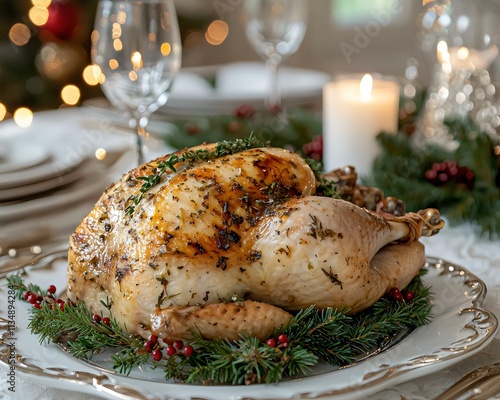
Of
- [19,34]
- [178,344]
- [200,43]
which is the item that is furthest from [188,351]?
[200,43]

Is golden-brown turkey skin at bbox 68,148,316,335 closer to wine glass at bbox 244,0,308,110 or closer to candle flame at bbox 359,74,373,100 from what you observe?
candle flame at bbox 359,74,373,100

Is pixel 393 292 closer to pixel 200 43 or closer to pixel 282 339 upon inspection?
pixel 282 339

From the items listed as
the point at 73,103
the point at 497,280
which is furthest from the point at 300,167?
the point at 73,103

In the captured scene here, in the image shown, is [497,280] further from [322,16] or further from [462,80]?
[322,16]

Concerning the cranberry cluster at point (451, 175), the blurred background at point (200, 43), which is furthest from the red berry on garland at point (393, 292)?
the blurred background at point (200, 43)

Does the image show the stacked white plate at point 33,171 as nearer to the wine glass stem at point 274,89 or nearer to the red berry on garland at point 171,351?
the red berry on garland at point 171,351

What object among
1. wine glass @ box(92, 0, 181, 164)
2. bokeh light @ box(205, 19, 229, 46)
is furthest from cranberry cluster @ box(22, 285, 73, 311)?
bokeh light @ box(205, 19, 229, 46)
